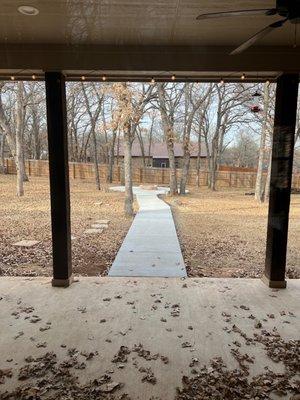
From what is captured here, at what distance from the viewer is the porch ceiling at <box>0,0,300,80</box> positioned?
2789mm

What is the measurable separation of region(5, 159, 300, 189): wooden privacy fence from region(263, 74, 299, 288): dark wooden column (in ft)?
54.2

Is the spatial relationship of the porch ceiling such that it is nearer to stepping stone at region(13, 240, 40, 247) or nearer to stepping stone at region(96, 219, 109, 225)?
stepping stone at region(13, 240, 40, 247)

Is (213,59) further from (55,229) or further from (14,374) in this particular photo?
(14,374)

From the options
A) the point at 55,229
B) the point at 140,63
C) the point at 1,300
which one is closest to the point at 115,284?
the point at 55,229

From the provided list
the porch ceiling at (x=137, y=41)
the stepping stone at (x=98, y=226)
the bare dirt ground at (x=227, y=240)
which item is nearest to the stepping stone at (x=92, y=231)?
the stepping stone at (x=98, y=226)

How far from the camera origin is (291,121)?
3836mm

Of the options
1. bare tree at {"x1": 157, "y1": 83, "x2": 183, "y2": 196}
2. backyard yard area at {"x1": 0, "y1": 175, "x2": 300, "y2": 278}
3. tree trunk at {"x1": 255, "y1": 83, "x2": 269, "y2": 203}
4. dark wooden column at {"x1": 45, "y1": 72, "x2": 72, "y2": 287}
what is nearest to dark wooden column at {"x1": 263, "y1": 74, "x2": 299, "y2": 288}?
backyard yard area at {"x1": 0, "y1": 175, "x2": 300, "y2": 278}

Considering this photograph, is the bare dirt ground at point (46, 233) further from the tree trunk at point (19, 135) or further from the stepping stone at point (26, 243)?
the tree trunk at point (19, 135)

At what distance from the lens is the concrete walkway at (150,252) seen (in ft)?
15.5

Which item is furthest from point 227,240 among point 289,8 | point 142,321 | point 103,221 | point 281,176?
point 289,8

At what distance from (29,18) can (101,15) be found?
636 millimetres

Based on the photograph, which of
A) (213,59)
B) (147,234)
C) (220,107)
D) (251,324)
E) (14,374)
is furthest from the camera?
(220,107)

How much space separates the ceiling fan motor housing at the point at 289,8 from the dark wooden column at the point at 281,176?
1.60 metres

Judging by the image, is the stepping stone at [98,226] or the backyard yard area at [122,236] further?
the stepping stone at [98,226]
